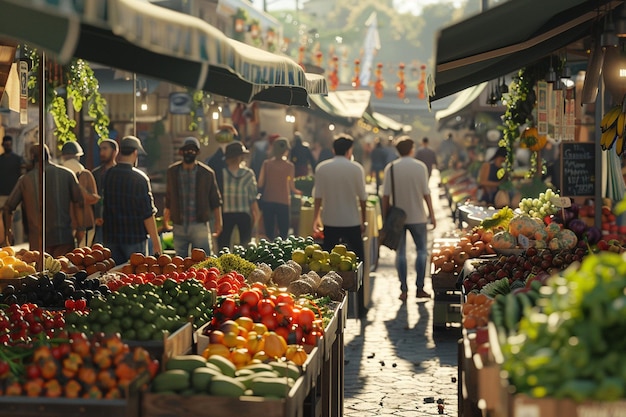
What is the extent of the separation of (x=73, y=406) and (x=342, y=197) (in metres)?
8.42

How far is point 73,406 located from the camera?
507cm

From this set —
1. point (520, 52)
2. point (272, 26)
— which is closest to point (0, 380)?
point (520, 52)

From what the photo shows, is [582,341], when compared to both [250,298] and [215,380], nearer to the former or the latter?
[215,380]

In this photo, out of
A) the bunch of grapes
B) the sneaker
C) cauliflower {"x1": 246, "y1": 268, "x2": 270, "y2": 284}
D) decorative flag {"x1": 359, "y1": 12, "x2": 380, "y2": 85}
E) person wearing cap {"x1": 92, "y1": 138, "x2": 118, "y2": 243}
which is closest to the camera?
cauliflower {"x1": 246, "y1": 268, "x2": 270, "y2": 284}

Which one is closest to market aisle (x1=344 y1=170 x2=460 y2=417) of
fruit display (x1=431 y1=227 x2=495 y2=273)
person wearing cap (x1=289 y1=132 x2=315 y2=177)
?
fruit display (x1=431 y1=227 x2=495 y2=273)

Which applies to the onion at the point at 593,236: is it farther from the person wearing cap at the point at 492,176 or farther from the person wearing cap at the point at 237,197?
the person wearing cap at the point at 492,176

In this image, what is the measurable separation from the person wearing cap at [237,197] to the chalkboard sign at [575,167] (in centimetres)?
428

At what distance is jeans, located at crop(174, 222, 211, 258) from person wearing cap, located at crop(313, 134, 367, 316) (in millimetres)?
1388

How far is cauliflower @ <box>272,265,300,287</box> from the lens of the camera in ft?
30.6

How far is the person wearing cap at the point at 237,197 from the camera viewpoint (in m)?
15.5

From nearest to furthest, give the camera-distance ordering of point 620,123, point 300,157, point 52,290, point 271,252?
point 52,290
point 620,123
point 271,252
point 300,157

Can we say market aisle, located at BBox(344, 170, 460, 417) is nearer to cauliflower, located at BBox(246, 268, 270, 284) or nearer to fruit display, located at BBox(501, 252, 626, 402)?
cauliflower, located at BBox(246, 268, 270, 284)

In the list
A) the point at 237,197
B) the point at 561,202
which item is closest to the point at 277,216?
the point at 237,197

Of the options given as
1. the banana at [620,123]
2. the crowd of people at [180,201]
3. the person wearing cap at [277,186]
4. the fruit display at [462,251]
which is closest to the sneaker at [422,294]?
the crowd of people at [180,201]
